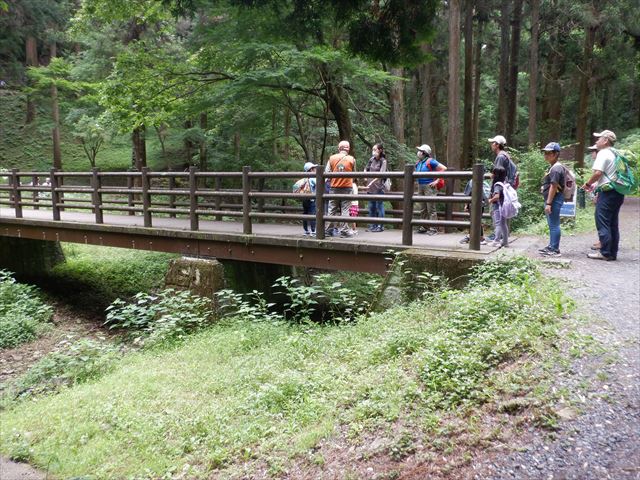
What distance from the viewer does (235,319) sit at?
855cm

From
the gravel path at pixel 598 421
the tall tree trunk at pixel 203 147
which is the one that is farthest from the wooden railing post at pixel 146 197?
the tall tree trunk at pixel 203 147

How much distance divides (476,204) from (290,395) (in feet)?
12.2

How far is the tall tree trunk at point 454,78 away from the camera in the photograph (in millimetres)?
13797

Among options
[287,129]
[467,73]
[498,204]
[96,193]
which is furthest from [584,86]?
[96,193]

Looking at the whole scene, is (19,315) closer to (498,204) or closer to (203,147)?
(498,204)

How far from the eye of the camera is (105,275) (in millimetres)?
14898

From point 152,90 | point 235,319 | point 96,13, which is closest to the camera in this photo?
point 235,319

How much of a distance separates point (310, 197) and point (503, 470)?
588 cm

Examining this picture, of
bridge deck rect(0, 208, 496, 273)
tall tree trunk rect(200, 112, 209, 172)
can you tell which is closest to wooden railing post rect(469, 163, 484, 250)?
bridge deck rect(0, 208, 496, 273)

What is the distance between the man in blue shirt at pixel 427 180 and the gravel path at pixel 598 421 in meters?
3.96

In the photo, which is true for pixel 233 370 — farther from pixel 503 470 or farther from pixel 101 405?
pixel 503 470

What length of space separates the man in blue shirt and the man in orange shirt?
48.0 inches

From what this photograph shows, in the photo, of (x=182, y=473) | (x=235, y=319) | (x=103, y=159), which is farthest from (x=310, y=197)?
(x=103, y=159)

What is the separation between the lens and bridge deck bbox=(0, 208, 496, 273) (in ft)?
26.3
